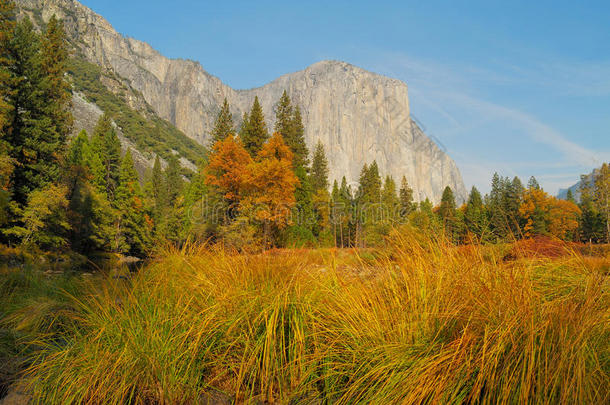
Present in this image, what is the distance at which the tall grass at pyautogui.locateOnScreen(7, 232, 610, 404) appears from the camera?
1.53 m

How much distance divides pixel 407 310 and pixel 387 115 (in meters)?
176

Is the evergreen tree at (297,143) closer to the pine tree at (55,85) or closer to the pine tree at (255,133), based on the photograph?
the pine tree at (255,133)

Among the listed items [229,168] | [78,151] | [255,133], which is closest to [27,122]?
[229,168]

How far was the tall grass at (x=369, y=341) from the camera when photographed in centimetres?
153

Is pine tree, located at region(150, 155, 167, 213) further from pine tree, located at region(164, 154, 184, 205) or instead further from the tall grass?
the tall grass

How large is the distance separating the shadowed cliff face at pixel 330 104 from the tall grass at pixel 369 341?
143750mm

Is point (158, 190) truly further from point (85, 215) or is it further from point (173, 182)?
point (85, 215)

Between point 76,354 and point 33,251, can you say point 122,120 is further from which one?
point 76,354

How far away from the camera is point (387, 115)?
166 meters

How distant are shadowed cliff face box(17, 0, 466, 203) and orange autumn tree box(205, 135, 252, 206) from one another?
120 metres

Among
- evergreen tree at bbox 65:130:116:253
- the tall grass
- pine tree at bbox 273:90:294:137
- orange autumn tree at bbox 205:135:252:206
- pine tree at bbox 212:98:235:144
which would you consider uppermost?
pine tree at bbox 273:90:294:137

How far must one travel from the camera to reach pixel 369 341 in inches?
79.3

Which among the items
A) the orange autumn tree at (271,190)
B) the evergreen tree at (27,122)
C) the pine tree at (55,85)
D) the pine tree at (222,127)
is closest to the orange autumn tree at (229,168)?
the orange autumn tree at (271,190)

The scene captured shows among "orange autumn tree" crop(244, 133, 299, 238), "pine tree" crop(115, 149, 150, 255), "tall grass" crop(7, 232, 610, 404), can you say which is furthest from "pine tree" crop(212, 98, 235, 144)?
"tall grass" crop(7, 232, 610, 404)
